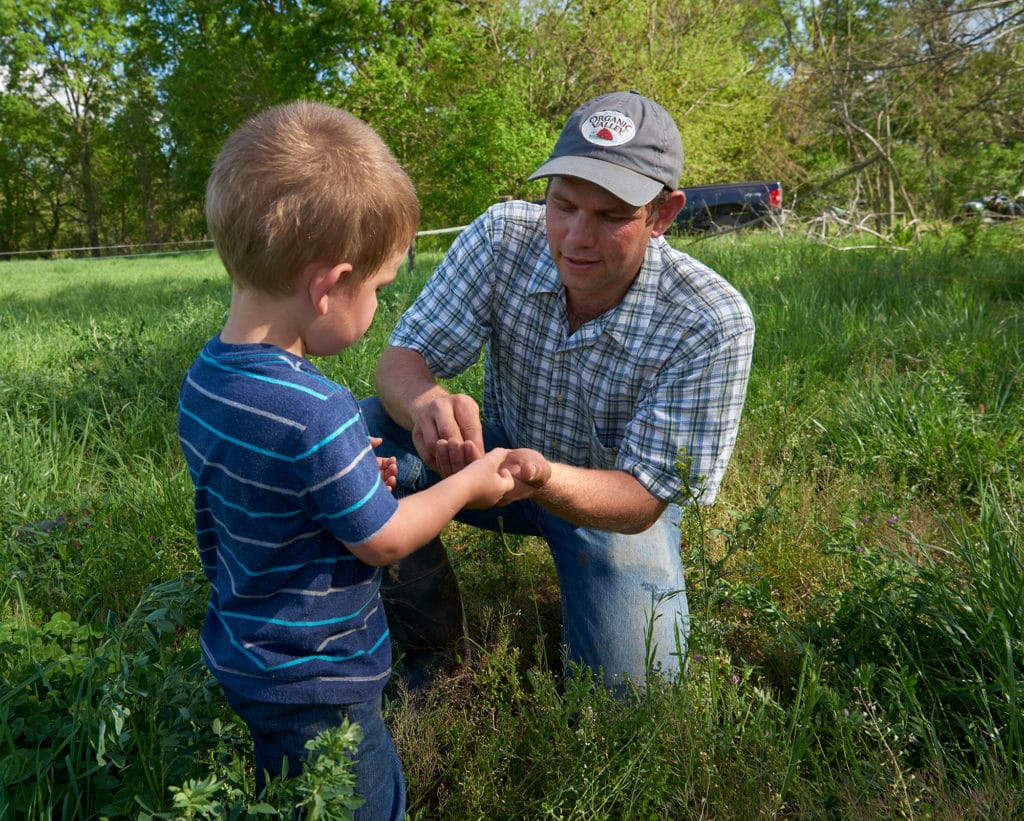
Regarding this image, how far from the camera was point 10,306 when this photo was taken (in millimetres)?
8977

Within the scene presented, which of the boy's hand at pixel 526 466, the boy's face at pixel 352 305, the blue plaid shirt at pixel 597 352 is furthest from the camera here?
the blue plaid shirt at pixel 597 352

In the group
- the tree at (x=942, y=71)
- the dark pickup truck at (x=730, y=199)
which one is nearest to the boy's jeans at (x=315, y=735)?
the tree at (x=942, y=71)

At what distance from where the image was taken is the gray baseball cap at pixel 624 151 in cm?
223

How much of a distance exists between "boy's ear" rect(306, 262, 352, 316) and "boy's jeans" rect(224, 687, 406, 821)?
76 cm

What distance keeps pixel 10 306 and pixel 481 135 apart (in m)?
9.81

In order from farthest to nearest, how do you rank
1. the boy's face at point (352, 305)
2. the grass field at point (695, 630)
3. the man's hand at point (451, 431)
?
the man's hand at point (451, 431) → the grass field at point (695, 630) → the boy's face at point (352, 305)

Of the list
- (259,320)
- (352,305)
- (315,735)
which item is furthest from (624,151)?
(315,735)

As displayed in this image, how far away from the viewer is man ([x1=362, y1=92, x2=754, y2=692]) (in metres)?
2.27

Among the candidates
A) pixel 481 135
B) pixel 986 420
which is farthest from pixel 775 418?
pixel 481 135

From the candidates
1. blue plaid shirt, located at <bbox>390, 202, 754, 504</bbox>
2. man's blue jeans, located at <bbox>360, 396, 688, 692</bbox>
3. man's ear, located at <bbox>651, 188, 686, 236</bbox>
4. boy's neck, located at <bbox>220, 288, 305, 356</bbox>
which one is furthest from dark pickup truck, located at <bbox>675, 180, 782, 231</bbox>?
boy's neck, located at <bbox>220, 288, 305, 356</bbox>

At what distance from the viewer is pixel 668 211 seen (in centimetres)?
245

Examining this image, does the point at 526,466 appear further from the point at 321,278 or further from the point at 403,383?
the point at 403,383

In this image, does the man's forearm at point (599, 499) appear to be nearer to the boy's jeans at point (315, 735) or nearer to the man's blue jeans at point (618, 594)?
the man's blue jeans at point (618, 594)

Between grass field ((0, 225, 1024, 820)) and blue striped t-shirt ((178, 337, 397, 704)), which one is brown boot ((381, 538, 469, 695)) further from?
blue striped t-shirt ((178, 337, 397, 704))
